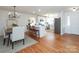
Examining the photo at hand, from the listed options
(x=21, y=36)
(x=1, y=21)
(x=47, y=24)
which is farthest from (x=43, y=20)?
(x=21, y=36)

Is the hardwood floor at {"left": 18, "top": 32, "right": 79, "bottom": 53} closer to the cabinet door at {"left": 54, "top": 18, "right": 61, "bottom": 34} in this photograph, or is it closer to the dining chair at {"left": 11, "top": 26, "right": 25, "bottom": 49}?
the dining chair at {"left": 11, "top": 26, "right": 25, "bottom": 49}

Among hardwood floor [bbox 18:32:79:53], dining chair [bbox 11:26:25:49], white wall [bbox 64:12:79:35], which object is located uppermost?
white wall [bbox 64:12:79:35]

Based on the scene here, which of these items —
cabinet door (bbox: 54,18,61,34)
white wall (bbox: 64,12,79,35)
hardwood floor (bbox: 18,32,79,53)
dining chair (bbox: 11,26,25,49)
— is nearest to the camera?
hardwood floor (bbox: 18,32,79,53)

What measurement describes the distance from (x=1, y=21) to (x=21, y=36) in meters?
3.72

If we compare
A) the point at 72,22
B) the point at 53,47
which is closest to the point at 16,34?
the point at 53,47

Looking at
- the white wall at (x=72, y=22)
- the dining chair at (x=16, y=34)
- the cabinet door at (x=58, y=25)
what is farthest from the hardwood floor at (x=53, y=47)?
the cabinet door at (x=58, y=25)

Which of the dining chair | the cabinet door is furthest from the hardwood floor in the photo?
the cabinet door

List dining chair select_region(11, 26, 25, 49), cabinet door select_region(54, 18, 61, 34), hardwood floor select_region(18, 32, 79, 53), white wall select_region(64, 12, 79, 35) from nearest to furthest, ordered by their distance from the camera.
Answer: hardwood floor select_region(18, 32, 79, 53) < dining chair select_region(11, 26, 25, 49) < white wall select_region(64, 12, 79, 35) < cabinet door select_region(54, 18, 61, 34)

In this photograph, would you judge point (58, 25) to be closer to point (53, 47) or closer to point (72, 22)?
point (72, 22)

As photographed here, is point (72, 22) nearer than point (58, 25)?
Yes

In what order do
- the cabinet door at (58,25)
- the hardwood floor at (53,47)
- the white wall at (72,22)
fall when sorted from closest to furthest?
the hardwood floor at (53,47)
the white wall at (72,22)
the cabinet door at (58,25)

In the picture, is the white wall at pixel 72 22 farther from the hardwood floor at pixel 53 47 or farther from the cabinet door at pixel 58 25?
the hardwood floor at pixel 53 47
